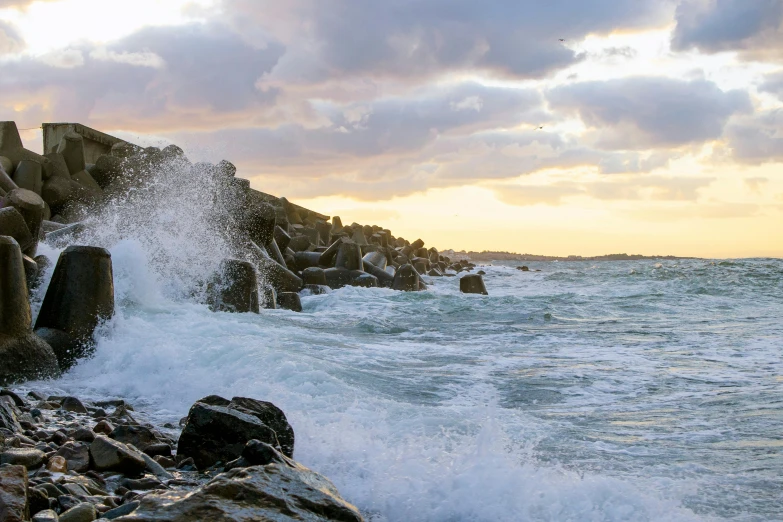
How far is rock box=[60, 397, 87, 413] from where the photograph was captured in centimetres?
581

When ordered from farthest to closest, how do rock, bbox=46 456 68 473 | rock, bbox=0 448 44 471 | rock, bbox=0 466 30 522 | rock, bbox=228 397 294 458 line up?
rock, bbox=228 397 294 458 < rock, bbox=46 456 68 473 < rock, bbox=0 448 44 471 < rock, bbox=0 466 30 522

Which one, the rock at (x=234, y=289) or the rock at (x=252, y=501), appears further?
the rock at (x=234, y=289)

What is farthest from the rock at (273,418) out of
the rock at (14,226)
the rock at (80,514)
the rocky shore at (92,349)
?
the rock at (14,226)

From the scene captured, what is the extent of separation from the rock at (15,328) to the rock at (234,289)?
503 centimetres

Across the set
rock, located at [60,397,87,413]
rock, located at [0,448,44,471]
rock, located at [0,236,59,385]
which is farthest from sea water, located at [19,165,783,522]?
rock, located at [0,448,44,471]

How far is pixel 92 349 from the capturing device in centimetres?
794

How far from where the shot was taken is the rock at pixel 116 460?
170 inches

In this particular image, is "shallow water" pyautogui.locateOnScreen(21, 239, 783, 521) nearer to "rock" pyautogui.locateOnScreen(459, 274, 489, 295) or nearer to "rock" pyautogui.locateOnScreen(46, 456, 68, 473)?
"rock" pyautogui.locateOnScreen(46, 456, 68, 473)

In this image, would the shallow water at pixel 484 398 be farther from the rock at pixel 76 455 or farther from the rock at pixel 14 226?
the rock at pixel 14 226

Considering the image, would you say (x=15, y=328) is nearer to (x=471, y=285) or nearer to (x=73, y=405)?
(x=73, y=405)

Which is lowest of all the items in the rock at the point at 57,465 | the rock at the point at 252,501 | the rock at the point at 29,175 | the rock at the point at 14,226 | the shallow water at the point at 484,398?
the shallow water at the point at 484,398

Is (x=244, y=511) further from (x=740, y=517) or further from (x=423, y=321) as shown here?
(x=423, y=321)

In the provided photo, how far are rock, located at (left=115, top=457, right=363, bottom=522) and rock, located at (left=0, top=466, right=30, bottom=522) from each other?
622 millimetres

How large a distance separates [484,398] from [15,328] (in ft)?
14.0
